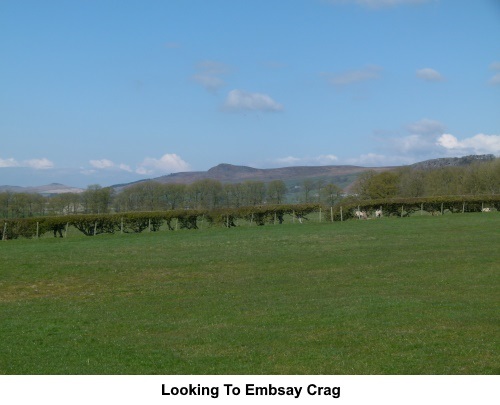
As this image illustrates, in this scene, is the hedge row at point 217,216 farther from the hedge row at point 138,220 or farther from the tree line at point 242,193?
the tree line at point 242,193

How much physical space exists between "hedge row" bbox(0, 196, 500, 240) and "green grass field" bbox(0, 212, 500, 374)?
16.8 m

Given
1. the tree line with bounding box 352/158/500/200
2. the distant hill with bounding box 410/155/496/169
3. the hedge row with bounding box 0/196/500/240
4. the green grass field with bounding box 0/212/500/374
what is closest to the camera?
the green grass field with bounding box 0/212/500/374

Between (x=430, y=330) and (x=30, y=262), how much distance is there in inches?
879

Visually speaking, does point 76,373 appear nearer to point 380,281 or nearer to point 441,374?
point 441,374

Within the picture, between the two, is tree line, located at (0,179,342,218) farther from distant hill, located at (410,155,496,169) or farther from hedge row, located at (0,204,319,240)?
distant hill, located at (410,155,496,169)

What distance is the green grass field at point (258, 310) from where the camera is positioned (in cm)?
1087

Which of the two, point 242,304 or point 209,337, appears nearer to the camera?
point 209,337

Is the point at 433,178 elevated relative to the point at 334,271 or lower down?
elevated

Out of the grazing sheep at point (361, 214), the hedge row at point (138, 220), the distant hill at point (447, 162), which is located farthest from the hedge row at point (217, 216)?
the distant hill at point (447, 162)

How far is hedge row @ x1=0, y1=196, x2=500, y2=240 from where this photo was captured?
5138cm

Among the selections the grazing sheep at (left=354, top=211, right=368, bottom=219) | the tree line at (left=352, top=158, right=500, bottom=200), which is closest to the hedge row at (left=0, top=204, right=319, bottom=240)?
the grazing sheep at (left=354, top=211, right=368, bottom=219)

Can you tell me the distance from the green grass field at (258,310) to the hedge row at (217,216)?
16799 millimetres

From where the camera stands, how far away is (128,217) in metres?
53.1

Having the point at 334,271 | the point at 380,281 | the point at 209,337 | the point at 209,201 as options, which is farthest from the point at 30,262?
the point at 209,201
